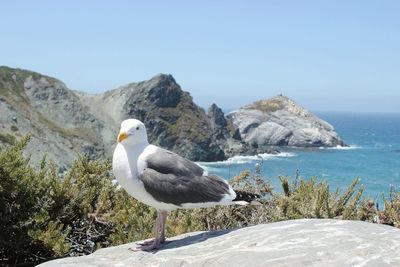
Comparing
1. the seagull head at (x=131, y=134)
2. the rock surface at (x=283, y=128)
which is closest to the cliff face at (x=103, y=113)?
the rock surface at (x=283, y=128)

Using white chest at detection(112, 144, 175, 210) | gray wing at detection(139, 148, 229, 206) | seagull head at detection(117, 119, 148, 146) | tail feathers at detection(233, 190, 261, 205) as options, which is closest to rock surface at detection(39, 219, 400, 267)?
tail feathers at detection(233, 190, 261, 205)

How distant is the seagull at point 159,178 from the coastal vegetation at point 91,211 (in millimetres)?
1546

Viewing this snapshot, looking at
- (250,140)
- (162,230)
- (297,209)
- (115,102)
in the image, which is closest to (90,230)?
(162,230)

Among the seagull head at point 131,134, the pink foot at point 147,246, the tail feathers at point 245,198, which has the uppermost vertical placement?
the seagull head at point 131,134

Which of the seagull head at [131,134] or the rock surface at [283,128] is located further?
the rock surface at [283,128]

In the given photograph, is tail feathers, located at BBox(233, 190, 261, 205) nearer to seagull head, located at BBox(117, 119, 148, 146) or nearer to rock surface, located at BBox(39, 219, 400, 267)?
rock surface, located at BBox(39, 219, 400, 267)

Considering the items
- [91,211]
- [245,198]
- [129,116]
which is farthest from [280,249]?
[129,116]

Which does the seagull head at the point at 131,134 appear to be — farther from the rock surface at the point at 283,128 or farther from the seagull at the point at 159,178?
the rock surface at the point at 283,128

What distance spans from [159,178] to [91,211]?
2946mm

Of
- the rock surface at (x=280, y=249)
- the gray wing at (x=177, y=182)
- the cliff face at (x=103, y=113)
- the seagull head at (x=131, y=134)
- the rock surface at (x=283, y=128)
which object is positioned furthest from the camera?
the rock surface at (x=283, y=128)

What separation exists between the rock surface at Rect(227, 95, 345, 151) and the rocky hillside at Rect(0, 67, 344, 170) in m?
0.22

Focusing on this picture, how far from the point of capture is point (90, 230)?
25.8 feet

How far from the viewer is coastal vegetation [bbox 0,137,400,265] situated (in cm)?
693

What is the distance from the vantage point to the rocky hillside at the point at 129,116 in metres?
88.3
